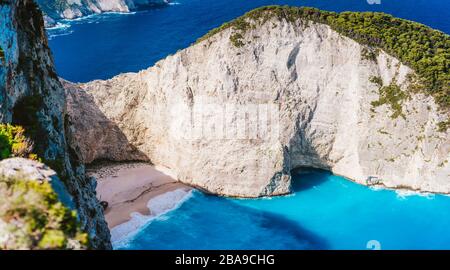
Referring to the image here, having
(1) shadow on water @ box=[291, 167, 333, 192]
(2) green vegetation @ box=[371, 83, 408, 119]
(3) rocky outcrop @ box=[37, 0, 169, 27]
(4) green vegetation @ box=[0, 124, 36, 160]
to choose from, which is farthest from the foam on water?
(3) rocky outcrop @ box=[37, 0, 169, 27]

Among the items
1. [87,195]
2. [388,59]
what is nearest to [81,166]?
[87,195]

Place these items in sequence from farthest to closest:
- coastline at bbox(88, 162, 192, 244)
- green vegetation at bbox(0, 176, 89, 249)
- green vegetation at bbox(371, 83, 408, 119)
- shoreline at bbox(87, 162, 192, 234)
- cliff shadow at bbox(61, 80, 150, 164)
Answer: cliff shadow at bbox(61, 80, 150, 164) < green vegetation at bbox(371, 83, 408, 119) < shoreline at bbox(87, 162, 192, 234) < coastline at bbox(88, 162, 192, 244) < green vegetation at bbox(0, 176, 89, 249)

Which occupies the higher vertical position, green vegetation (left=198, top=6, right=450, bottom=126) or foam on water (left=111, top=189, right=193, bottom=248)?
green vegetation (left=198, top=6, right=450, bottom=126)

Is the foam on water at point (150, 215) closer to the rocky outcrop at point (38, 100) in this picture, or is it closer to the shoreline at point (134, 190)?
the shoreline at point (134, 190)

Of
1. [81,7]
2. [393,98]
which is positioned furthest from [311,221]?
[81,7]

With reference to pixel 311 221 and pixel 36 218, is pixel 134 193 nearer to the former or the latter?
pixel 311 221

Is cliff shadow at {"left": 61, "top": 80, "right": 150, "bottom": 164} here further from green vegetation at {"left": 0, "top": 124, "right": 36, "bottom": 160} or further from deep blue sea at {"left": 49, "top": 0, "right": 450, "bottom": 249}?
green vegetation at {"left": 0, "top": 124, "right": 36, "bottom": 160}
